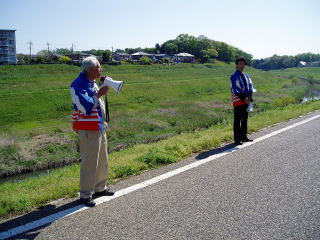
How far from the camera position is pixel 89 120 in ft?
13.5

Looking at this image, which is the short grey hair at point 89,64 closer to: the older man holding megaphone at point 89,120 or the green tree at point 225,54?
the older man holding megaphone at point 89,120

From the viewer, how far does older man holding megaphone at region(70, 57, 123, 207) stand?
4.00 metres

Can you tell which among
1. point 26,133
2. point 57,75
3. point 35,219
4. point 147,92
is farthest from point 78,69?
point 35,219

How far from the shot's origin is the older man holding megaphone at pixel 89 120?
400 cm

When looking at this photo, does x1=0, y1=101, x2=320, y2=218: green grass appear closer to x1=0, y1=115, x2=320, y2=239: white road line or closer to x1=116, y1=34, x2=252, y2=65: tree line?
x1=0, y1=115, x2=320, y2=239: white road line

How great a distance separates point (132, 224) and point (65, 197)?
1.17 m

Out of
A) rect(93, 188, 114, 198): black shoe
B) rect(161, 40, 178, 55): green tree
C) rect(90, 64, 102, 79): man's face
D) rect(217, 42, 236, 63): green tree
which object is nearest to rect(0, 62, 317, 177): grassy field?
rect(93, 188, 114, 198): black shoe

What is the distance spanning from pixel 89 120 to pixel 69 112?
19.1 meters

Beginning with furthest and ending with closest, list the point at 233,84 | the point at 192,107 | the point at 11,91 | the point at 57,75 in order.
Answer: the point at 57,75 → the point at 11,91 → the point at 192,107 → the point at 233,84

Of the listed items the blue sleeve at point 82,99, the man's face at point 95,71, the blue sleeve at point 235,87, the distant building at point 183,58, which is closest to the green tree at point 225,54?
the distant building at point 183,58

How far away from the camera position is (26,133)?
15.9m

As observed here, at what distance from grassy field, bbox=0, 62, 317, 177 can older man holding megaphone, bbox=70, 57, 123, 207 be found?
38.7 inches

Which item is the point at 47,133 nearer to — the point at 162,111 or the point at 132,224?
the point at 162,111

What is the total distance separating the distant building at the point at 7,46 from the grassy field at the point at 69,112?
89.8 ft
